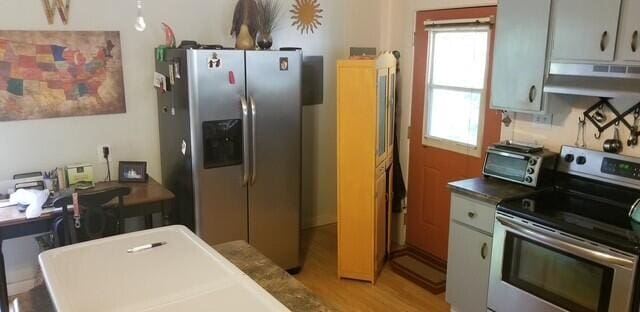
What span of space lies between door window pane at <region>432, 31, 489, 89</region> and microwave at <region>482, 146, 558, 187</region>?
71 cm

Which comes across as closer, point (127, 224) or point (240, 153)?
point (240, 153)

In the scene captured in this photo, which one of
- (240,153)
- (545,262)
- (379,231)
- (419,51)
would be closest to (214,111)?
(240,153)

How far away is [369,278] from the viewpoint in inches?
143

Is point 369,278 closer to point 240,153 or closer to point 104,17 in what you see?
point 240,153

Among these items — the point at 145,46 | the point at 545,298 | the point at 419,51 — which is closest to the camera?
the point at 545,298

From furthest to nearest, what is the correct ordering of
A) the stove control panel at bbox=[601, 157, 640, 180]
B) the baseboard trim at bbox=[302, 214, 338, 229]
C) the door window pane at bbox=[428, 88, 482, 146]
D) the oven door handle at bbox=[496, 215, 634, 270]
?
the baseboard trim at bbox=[302, 214, 338, 229], the door window pane at bbox=[428, 88, 482, 146], the stove control panel at bbox=[601, 157, 640, 180], the oven door handle at bbox=[496, 215, 634, 270]

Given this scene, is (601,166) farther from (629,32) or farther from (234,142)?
(234,142)

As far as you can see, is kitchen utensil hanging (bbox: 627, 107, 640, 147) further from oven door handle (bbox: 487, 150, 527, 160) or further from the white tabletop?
the white tabletop

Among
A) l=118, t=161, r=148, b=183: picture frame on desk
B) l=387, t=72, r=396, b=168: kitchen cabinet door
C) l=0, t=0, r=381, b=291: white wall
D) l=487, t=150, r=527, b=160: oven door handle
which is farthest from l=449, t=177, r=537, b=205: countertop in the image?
l=118, t=161, r=148, b=183: picture frame on desk

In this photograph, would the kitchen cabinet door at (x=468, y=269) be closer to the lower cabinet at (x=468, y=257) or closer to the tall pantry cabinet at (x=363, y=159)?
the lower cabinet at (x=468, y=257)

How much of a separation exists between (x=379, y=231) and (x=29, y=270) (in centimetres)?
243

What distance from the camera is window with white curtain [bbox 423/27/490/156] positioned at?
141 inches

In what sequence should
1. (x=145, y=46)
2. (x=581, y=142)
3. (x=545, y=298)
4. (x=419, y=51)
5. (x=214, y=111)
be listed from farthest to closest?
(x=419, y=51)
(x=145, y=46)
(x=214, y=111)
(x=581, y=142)
(x=545, y=298)

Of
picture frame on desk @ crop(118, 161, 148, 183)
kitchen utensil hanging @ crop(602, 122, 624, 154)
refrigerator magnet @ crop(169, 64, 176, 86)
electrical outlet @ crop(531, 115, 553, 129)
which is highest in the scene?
refrigerator magnet @ crop(169, 64, 176, 86)
